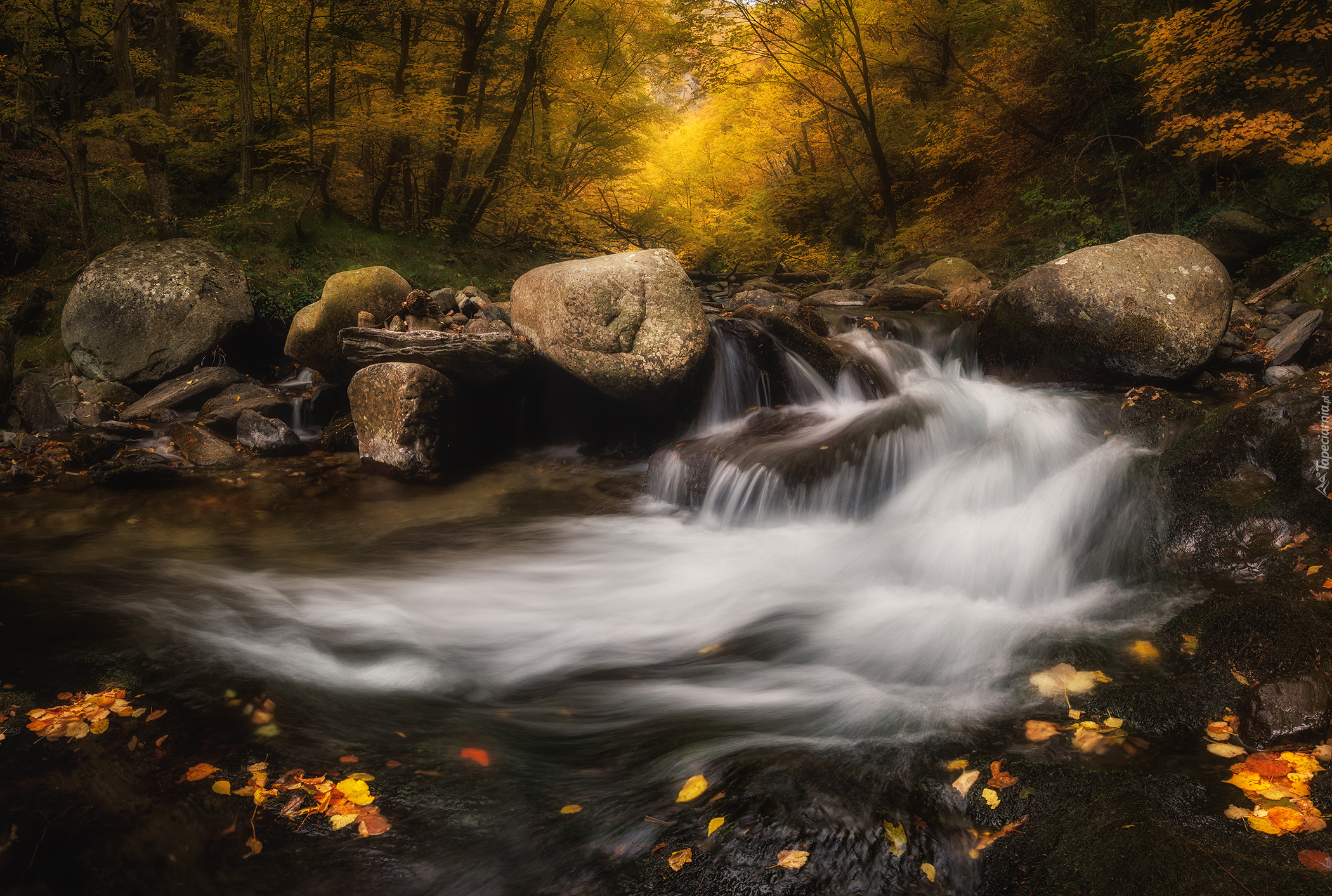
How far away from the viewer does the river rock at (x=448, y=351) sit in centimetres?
736

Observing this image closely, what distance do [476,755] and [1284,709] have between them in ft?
10.0

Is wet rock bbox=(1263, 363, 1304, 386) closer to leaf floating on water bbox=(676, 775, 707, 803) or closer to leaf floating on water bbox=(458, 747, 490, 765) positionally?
leaf floating on water bbox=(676, 775, 707, 803)

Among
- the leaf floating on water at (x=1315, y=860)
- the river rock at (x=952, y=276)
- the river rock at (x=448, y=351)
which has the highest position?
the river rock at (x=952, y=276)

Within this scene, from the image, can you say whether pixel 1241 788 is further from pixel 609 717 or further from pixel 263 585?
pixel 263 585

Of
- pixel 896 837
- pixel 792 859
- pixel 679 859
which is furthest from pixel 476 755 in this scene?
pixel 896 837

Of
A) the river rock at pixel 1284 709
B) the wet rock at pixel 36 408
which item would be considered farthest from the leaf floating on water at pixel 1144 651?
the wet rock at pixel 36 408

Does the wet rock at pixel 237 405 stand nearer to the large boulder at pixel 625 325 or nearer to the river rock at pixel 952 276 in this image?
the large boulder at pixel 625 325

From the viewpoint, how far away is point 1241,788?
2.15 m

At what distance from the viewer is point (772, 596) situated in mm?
4902

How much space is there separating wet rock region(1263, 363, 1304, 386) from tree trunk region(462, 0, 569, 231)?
1313 centimetres

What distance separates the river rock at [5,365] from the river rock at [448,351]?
13.6 ft

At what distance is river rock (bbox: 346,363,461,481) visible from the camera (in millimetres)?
7277

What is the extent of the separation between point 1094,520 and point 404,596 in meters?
4.92

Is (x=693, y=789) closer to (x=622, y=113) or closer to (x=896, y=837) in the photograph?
(x=896, y=837)
